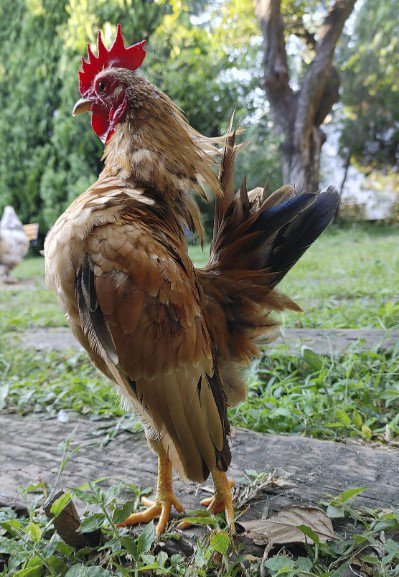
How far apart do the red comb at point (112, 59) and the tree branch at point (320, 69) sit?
896cm

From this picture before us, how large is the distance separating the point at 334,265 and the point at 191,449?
5.51 meters

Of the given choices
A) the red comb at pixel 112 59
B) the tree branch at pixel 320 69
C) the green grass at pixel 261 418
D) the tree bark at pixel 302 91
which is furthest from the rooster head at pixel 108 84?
the tree branch at pixel 320 69

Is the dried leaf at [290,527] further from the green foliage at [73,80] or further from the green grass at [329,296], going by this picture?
the green foliage at [73,80]

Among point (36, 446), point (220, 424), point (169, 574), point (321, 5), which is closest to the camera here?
point (169, 574)

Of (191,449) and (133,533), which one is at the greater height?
(191,449)

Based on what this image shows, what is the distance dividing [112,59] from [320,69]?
9336 millimetres

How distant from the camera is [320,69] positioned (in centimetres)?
1005

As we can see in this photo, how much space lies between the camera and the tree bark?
9.60 m

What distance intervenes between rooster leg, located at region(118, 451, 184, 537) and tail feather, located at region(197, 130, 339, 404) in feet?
1.37

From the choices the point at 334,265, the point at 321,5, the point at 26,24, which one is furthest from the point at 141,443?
the point at 26,24

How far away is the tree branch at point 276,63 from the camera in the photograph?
30.4 ft

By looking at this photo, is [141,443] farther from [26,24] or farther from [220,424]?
[26,24]

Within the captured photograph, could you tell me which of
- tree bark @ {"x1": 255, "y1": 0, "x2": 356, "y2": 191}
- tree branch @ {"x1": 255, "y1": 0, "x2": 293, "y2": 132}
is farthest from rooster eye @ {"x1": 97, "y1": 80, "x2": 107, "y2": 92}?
tree branch @ {"x1": 255, "y1": 0, "x2": 293, "y2": 132}

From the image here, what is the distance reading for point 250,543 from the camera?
1537 mm
